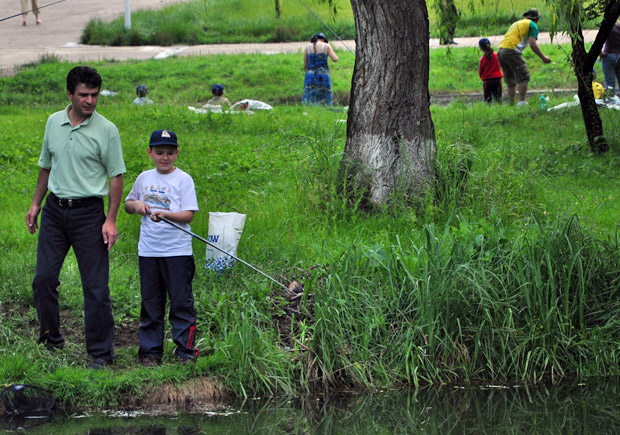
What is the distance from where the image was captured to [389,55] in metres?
8.12

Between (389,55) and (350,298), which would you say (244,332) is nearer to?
(350,298)

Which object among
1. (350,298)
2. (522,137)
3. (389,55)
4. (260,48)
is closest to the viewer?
(350,298)

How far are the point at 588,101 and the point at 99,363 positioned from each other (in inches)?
279

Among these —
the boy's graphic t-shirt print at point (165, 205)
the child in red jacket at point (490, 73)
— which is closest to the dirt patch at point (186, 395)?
the boy's graphic t-shirt print at point (165, 205)

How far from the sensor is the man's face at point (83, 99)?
5449 millimetres

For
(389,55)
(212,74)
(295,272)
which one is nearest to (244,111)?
(212,74)

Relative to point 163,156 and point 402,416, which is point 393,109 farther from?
point 402,416

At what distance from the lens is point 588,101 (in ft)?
34.1

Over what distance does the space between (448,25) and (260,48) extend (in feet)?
41.4

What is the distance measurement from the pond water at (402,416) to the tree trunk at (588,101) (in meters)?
5.28

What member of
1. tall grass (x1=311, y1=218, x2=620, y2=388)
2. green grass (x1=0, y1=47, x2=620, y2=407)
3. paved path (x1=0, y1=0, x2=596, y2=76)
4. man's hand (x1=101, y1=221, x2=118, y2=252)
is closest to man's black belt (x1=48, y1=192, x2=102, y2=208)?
man's hand (x1=101, y1=221, x2=118, y2=252)

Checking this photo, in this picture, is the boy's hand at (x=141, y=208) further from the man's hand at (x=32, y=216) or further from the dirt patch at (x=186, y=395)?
the dirt patch at (x=186, y=395)

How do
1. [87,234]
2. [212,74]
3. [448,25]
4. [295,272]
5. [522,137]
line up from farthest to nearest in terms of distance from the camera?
1. [212,74]
2. [522,137]
3. [448,25]
4. [295,272]
5. [87,234]

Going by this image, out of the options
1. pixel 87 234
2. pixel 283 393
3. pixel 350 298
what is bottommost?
pixel 283 393
